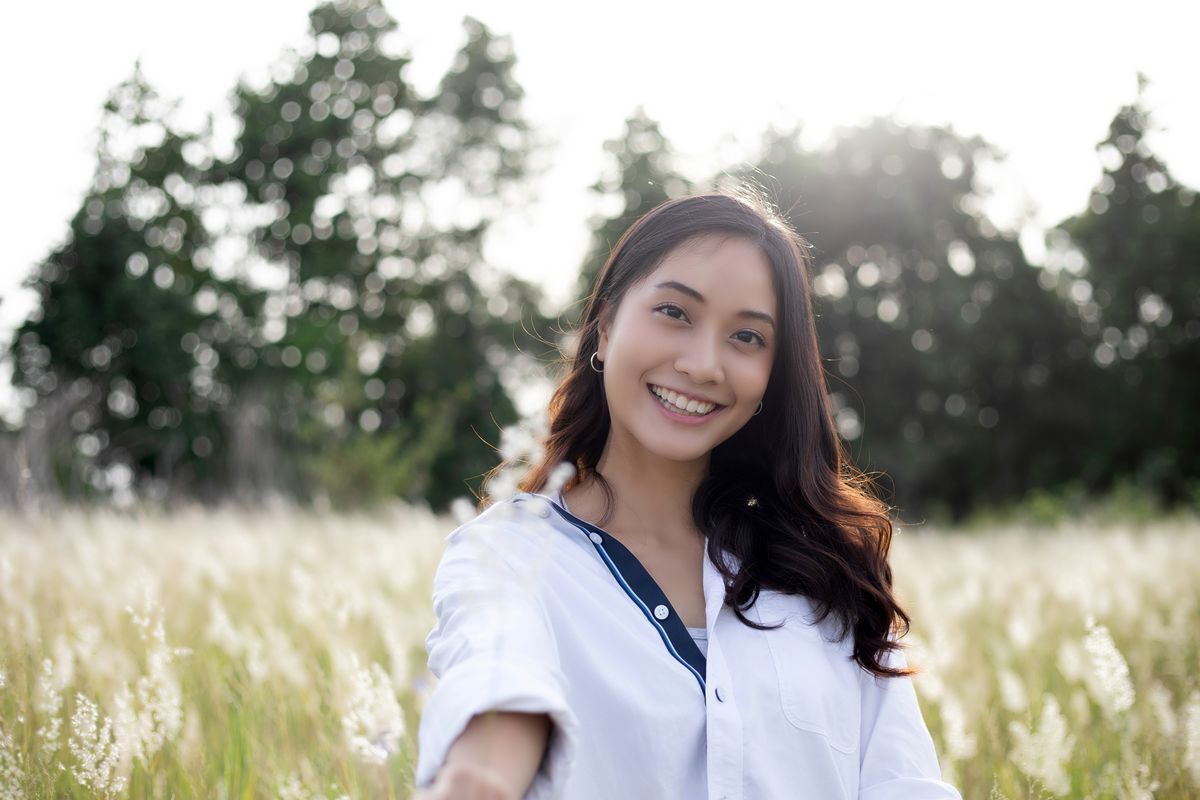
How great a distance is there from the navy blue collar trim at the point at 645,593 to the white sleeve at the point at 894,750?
410 millimetres

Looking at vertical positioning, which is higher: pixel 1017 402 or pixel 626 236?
pixel 626 236

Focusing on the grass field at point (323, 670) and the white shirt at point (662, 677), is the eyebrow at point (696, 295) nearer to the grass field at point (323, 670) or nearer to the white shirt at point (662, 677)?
the white shirt at point (662, 677)

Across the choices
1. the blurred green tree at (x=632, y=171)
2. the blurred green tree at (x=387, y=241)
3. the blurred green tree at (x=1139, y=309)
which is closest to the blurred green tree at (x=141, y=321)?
the blurred green tree at (x=387, y=241)

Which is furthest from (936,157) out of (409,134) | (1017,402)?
(409,134)

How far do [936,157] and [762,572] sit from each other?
2460 centimetres

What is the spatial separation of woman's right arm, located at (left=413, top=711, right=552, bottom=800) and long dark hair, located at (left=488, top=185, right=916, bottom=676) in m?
0.71

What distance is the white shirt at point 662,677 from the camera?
1.50 meters

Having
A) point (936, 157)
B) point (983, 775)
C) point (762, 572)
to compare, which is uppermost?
point (936, 157)

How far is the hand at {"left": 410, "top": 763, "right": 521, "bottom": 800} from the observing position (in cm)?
121

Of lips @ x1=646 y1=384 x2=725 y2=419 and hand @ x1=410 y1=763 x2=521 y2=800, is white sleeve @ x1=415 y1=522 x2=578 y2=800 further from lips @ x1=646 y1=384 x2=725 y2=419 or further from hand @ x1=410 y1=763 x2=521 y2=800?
lips @ x1=646 y1=384 x2=725 y2=419

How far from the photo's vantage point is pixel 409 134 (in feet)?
73.3

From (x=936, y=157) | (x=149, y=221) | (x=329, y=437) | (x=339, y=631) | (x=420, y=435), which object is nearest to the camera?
(x=339, y=631)

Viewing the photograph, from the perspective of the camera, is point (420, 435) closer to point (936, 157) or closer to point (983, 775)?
point (936, 157)

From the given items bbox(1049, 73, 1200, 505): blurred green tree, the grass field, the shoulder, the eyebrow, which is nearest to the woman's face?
the eyebrow
